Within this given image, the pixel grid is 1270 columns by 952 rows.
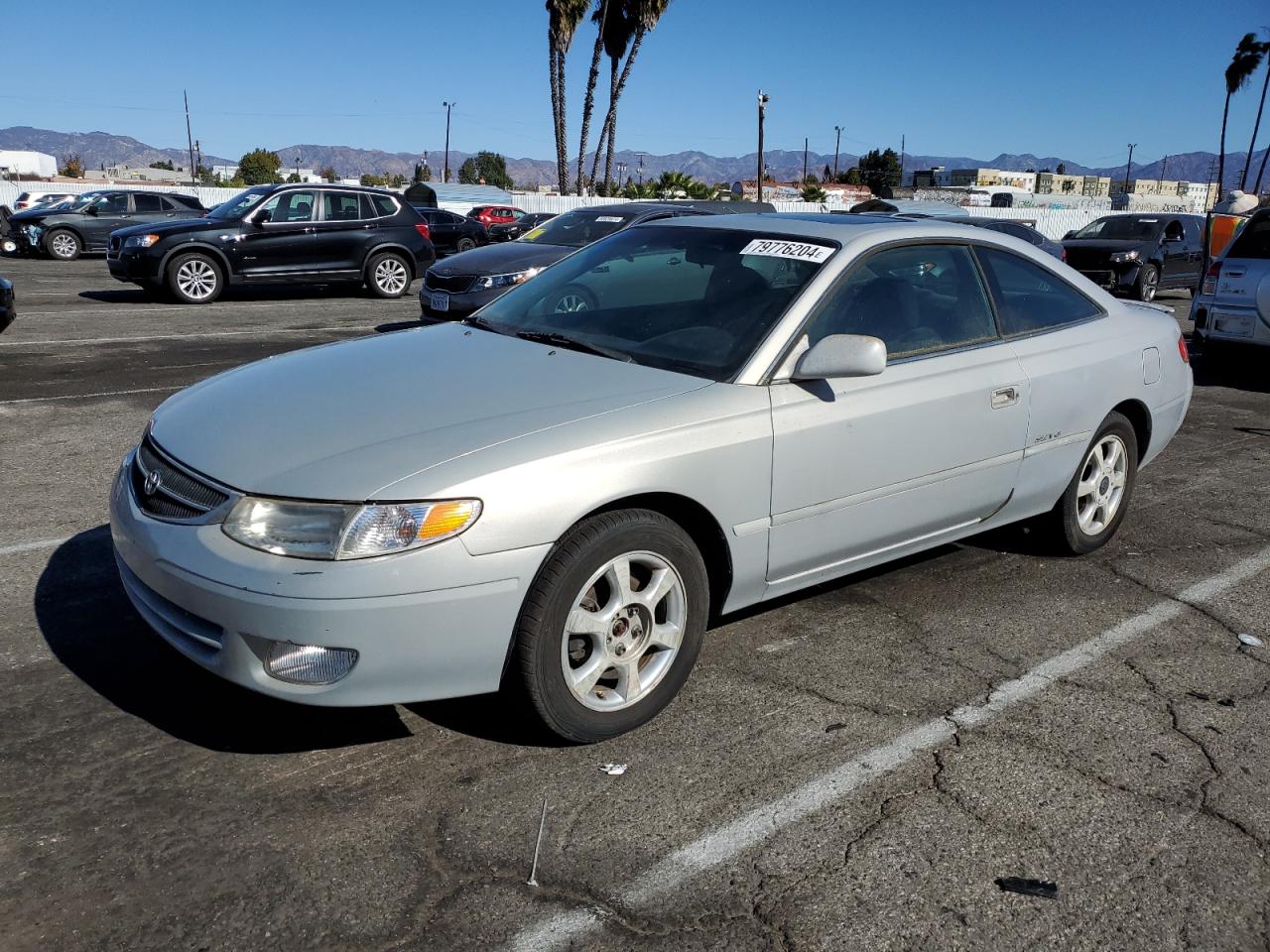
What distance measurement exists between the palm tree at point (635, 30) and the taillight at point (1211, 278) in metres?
35.8

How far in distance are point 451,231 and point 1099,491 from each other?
21.5 meters

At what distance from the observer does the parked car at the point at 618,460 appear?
9.10 feet

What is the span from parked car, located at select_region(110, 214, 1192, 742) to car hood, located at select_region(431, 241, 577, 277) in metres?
6.66

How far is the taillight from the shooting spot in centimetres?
990

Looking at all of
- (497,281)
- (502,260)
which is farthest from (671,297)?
(502,260)

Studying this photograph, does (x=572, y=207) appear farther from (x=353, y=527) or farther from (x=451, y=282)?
(x=353, y=527)

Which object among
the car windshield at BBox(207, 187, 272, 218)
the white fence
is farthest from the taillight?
the white fence

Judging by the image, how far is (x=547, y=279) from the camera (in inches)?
179

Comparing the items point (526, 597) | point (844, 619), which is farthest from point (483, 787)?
point (844, 619)

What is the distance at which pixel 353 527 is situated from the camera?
2.74 m

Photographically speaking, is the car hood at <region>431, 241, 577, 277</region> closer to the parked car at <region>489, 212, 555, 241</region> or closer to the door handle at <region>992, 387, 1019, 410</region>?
the door handle at <region>992, 387, 1019, 410</region>

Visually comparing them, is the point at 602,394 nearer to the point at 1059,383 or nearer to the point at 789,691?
the point at 789,691

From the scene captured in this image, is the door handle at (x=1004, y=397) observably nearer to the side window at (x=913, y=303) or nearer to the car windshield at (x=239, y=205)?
the side window at (x=913, y=303)

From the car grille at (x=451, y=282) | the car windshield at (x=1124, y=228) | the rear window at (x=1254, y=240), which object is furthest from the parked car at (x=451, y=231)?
the rear window at (x=1254, y=240)
